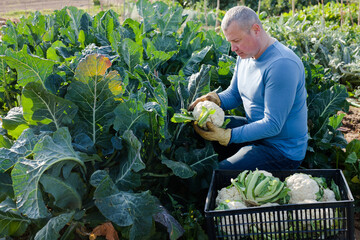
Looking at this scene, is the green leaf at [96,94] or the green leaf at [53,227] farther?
the green leaf at [96,94]

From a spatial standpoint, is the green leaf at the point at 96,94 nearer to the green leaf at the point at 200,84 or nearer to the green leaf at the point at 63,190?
the green leaf at the point at 63,190

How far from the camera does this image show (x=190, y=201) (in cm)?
283

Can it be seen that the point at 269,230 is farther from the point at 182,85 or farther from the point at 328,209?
the point at 182,85

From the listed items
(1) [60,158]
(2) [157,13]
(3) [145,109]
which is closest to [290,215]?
(3) [145,109]

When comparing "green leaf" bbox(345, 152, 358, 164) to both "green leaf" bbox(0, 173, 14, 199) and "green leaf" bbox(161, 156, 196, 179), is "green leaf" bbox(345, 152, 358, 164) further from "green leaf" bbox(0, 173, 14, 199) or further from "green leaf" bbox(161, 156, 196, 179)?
"green leaf" bbox(0, 173, 14, 199)

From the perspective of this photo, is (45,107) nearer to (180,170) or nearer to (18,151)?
(18,151)

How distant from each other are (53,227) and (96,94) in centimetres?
85

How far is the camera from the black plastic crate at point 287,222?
2.06m

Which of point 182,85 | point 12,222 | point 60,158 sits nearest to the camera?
point 60,158

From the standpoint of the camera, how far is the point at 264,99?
268 centimetres

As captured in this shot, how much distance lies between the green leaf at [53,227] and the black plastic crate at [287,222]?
78 centimetres

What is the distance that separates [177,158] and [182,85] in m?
0.64

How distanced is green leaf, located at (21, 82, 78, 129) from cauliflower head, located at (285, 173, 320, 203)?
4.70 feet

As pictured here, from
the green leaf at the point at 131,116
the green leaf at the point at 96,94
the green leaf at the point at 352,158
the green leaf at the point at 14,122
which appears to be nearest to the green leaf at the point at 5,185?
the green leaf at the point at 14,122
